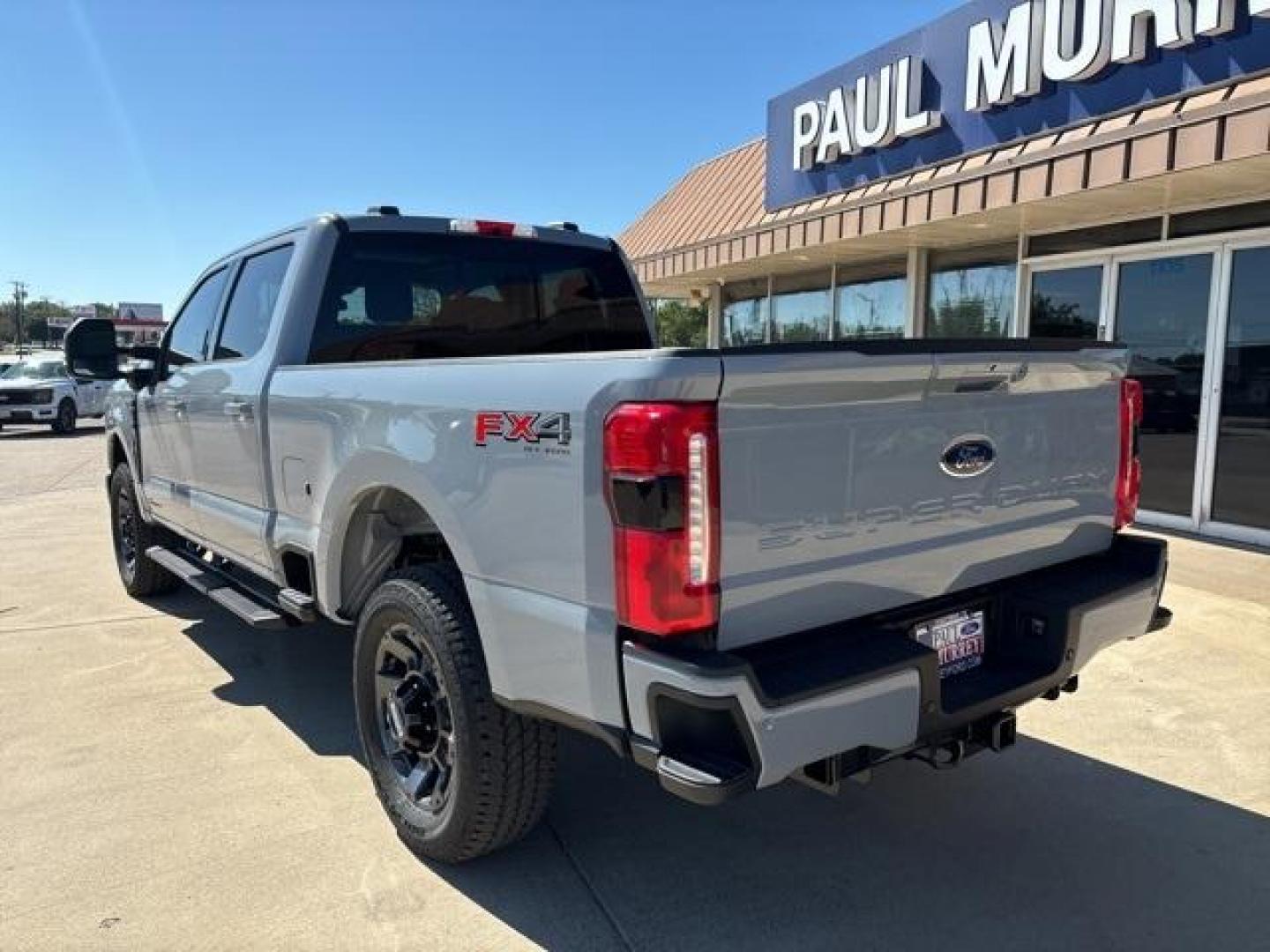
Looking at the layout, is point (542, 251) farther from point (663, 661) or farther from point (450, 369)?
point (663, 661)

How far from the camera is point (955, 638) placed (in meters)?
2.84

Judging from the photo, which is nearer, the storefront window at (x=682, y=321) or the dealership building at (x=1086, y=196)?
the dealership building at (x=1086, y=196)

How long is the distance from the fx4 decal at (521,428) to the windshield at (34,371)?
2362 centimetres

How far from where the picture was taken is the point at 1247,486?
771 cm

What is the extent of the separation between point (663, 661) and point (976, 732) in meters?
1.24

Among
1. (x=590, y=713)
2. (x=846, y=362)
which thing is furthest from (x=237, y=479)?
(x=846, y=362)

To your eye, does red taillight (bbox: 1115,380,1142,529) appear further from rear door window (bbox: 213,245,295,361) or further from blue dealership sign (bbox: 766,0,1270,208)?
blue dealership sign (bbox: 766,0,1270,208)

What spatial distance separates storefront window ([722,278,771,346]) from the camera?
1397 cm

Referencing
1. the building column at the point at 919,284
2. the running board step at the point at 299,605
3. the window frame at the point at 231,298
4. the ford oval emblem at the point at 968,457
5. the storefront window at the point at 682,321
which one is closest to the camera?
the ford oval emblem at the point at 968,457

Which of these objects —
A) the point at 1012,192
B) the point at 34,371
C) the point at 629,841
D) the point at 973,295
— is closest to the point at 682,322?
the point at 973,295

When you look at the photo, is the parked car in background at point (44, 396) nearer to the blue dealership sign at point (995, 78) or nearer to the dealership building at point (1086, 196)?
the blue dealership sign at point (995, 78)

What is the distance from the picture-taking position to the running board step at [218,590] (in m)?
3.91

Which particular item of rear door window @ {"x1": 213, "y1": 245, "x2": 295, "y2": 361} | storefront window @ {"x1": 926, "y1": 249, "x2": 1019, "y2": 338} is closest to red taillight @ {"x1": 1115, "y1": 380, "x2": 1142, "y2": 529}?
rear door window @ {"x1": 213, "y1": 245, "x2": 295, "y2": 361}

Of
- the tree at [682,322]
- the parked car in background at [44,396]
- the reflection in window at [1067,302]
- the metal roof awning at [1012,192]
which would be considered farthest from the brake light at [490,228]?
the parked car in background at [44,396]
